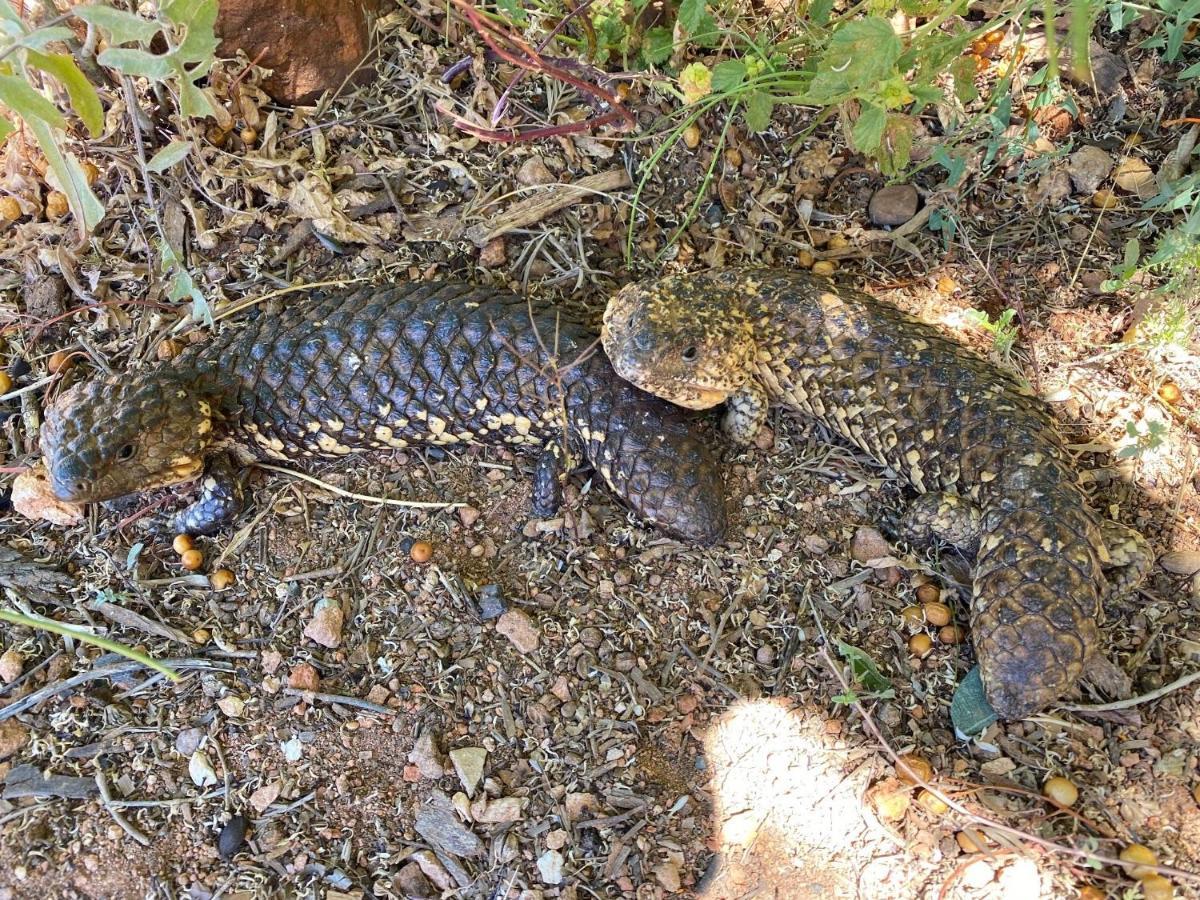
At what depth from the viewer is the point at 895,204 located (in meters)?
3.41

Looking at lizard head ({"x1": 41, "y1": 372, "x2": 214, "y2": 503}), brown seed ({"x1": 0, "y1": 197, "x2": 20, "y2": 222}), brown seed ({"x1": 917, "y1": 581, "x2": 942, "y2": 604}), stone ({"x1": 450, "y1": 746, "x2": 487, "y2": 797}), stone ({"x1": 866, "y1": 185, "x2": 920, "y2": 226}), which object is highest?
stone ({"x1": 866, "y1": 185, "x2": 920, "y2": 226})

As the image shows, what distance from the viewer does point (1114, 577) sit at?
2.96 metres

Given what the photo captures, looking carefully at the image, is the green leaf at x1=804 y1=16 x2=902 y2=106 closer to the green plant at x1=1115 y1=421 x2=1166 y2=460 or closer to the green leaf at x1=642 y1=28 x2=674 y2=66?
the green leaf at x1=642 y1=28 x2=674 y2=66

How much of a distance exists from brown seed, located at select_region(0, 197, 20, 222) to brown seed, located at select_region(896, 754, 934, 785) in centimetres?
A: 383

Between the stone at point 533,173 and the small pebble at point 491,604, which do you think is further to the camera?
the stone at point 533,173

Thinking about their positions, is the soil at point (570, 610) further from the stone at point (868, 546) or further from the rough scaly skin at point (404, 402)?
the rough scaly skin at point (404, 402)

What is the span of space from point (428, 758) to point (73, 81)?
7.38 feet

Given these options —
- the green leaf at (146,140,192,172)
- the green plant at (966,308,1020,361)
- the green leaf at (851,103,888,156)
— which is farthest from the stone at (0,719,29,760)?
the green plant at (966,308,1020,361)

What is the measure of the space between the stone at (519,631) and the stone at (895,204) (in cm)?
210

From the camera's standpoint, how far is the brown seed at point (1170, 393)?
319 cm

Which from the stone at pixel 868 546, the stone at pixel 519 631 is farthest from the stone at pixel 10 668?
the stone at pixel 868 546

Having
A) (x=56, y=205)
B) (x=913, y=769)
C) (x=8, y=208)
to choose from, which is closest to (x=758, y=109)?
(x=913, y=769)

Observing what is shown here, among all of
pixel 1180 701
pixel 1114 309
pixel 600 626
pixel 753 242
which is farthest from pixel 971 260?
pixel 600 626

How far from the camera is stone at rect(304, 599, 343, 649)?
301cm
